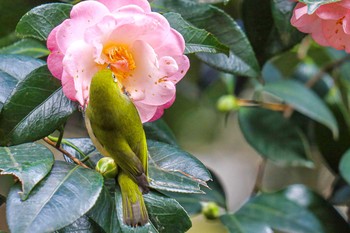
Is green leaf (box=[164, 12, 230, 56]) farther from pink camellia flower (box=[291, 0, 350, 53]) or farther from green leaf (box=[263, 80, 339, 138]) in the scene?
green leaf (box=[263, 80, 339, 138])

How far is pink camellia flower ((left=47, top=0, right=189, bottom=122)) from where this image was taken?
2.60 ft

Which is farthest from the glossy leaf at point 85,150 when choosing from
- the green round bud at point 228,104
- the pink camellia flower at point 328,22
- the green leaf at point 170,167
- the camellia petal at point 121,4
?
the green round bud at point 228,104

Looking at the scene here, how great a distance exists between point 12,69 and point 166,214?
0.29 meters

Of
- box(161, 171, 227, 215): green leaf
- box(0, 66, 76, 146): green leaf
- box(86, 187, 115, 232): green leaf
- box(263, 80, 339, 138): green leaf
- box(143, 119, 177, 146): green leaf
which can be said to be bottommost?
box(161, 171, 227, 215): green leaf

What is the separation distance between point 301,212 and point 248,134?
210 millimetres

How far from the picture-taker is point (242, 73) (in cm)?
104

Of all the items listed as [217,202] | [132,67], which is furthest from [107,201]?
[217,202]

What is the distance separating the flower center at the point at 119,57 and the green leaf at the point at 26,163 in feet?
0.44

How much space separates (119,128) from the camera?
2.72 ft

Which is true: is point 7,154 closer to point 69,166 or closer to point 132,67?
point 69,166

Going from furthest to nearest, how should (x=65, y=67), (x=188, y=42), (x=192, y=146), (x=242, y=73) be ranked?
(x=192, y=146) < (x=242, y=73) < (x=188, y=42) < (x=65, y=67)

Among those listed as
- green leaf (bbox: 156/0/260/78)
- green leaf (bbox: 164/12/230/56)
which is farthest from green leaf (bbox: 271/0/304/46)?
green leaf (bbox: 164/12/230/56)

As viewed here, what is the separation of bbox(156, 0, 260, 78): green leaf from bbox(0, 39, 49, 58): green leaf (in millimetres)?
254

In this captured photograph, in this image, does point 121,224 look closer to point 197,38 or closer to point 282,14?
point 197,38
